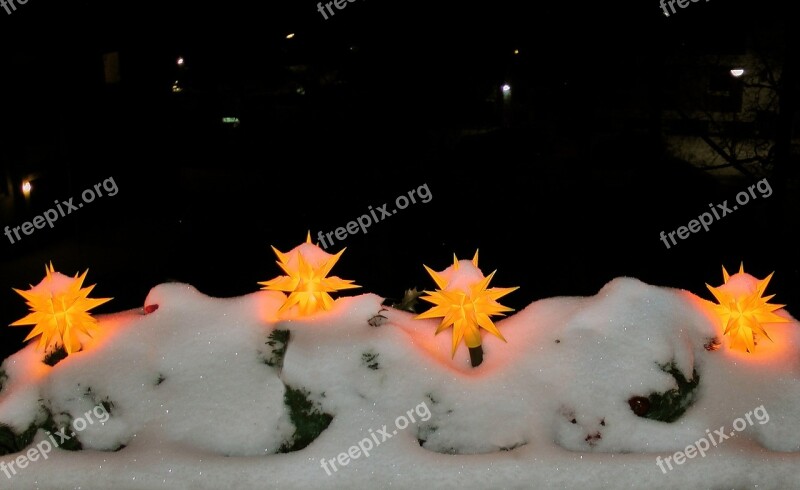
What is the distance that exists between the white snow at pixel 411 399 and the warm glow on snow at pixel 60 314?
3.0 inches

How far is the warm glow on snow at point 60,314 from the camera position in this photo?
2600mm

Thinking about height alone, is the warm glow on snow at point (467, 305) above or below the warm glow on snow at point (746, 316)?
above

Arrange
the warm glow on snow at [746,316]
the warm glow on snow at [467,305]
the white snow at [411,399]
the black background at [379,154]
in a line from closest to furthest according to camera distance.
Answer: the white snow at [411,399] < the warm glow on snow at [467,305] < the warm glow on snow at [746,316] < the black background at [379,154]

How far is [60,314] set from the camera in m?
2.60

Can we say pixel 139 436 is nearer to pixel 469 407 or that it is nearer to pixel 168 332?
pixel 168 332

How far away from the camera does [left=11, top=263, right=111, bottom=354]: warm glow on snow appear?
102 inches

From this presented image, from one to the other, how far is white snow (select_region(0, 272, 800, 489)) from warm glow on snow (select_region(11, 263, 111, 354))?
0.25ft

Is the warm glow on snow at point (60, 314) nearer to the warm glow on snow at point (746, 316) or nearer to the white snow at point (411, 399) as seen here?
the white snow at point (411, 399)

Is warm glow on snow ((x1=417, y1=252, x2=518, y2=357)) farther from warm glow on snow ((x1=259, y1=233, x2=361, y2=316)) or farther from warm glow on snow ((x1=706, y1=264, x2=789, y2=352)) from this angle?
warm glow on snow ((x1=706, y1=264, x2=789, y2=352))

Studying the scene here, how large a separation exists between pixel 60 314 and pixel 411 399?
4.55ft

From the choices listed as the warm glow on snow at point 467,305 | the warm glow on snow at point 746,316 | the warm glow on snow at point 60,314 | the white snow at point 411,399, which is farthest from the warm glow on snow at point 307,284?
the warm glow on snow at point 746,316

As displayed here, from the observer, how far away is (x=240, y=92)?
1433 centimetres

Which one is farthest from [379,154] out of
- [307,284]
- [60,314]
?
[60,314]

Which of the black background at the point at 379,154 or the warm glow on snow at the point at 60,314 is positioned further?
the black background at the point at 379,154
